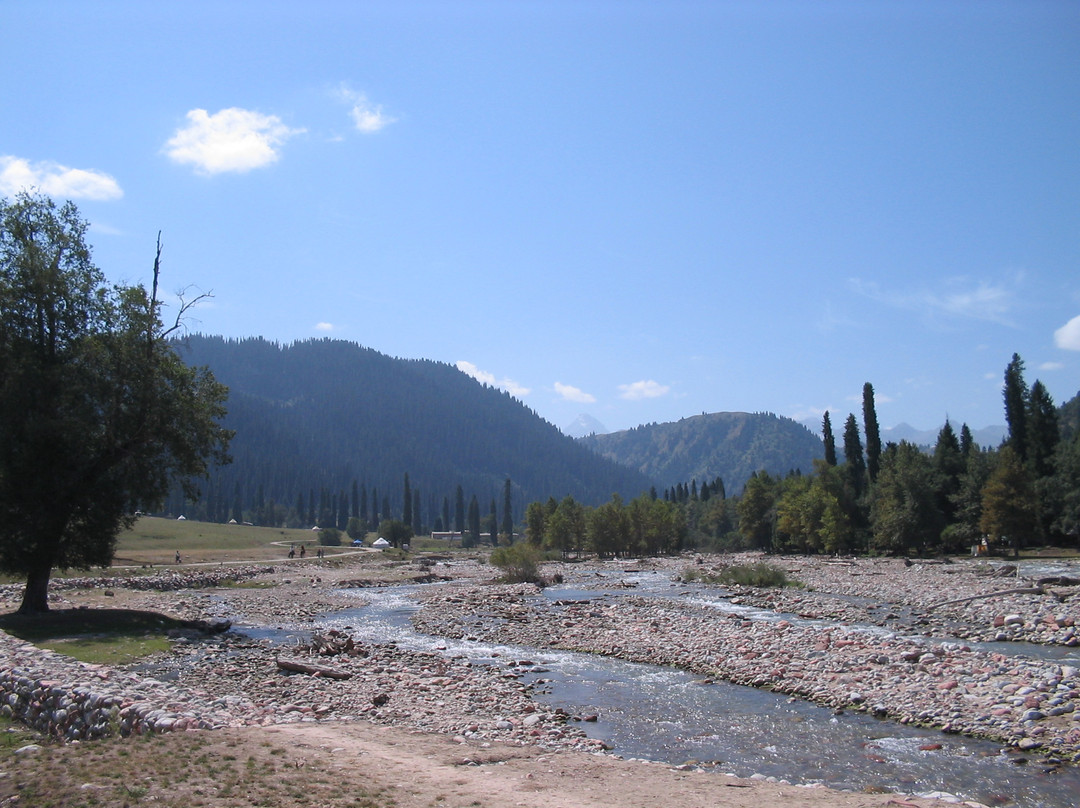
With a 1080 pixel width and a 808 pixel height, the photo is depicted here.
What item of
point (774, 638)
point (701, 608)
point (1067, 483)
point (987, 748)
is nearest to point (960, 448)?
point (1067, 483)

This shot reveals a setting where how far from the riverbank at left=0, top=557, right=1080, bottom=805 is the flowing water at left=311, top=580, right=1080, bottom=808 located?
0.83 m

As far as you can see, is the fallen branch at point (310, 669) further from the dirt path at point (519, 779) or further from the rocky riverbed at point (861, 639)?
the rocky riverbed at point (861, 639)

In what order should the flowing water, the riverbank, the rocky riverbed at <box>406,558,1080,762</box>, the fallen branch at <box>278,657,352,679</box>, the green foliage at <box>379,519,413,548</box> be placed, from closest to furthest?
the flowing water, the riverbank, the rocky riverbed at <box>406,558,1080,762</box>, the fallen branch at <box>278,657,352,679</box>, the green foliage at <box>379,519,413,548</box>

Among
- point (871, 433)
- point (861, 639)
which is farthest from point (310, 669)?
point (871, 433)

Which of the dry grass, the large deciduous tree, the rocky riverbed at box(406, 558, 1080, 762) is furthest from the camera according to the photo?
the large deciduous tree

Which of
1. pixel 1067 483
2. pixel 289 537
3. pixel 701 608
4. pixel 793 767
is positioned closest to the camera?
pixel 793 767

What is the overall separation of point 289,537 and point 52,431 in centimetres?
10404

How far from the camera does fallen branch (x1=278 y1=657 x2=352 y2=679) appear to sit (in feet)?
65.0

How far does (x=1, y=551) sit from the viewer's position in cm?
2531

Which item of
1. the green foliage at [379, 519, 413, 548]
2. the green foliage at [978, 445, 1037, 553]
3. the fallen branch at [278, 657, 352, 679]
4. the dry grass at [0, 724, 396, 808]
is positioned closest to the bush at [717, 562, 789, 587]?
the green foliage at [978, 445, 1037, 553]

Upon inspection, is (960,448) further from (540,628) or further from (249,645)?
(249,645)

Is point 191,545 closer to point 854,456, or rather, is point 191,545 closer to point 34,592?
point 34,592

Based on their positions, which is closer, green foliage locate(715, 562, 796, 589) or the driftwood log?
the driftwood log

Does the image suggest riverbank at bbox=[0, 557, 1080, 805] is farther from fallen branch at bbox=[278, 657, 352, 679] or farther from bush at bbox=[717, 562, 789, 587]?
bush at bbox=[717, 562, 789, 587]
